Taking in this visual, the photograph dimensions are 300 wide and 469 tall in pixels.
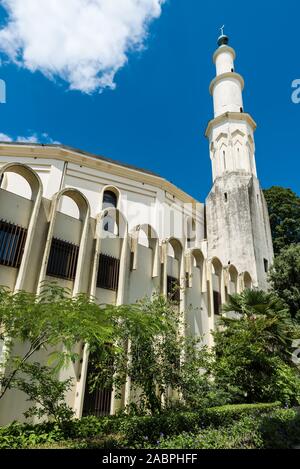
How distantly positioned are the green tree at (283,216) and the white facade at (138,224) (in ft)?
20.2

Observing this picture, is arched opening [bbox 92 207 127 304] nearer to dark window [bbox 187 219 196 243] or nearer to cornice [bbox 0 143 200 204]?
cornice [bbox 0 143 200 204]

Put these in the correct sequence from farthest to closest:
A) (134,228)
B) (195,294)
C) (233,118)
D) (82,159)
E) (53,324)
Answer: (233,118), (82,159), (195,294), (134,228), (53,324)

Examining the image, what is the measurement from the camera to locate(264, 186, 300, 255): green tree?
30891 millimetres

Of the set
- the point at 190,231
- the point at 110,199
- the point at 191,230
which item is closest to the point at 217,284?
the point at 190,231

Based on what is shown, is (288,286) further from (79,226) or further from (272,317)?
(79,226)

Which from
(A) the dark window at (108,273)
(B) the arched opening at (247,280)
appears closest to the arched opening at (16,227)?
(A) the dark window at (108,273)

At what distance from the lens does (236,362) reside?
12.6 m

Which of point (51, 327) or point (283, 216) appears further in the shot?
point (283, 216)

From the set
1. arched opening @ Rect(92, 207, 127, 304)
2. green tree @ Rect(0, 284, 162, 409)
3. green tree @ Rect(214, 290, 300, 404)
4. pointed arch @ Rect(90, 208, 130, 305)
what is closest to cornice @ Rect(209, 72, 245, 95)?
pointed arch @ Rect(90, 208, 130, 305)

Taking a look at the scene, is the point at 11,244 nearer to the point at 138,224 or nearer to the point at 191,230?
the point at 138,224

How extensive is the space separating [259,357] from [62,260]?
8.90 meters

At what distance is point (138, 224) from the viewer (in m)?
16.9

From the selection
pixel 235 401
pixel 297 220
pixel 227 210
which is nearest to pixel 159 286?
pixel 235 401

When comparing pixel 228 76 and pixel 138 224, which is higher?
pixel 228 76
